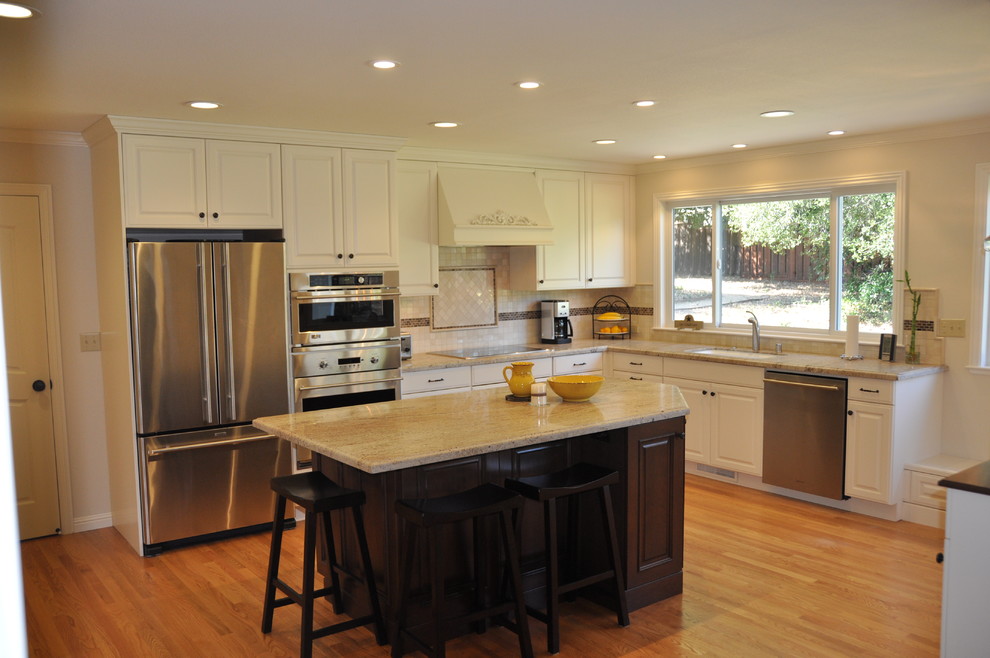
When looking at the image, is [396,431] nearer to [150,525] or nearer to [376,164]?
[150,525]

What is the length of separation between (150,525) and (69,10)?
9.61 ft

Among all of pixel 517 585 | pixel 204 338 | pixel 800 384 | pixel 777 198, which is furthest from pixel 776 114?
pixel 204 338

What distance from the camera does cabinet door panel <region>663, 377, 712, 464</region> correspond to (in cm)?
570

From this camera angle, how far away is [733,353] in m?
5.79

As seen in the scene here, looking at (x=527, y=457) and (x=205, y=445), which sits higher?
(x=527, y=457)

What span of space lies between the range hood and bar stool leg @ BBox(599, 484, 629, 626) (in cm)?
261

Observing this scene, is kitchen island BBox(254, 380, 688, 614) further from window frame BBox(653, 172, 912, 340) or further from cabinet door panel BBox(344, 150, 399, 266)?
window frame BBox(653, 172, 912, 340)

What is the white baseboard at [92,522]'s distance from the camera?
15.9 ft

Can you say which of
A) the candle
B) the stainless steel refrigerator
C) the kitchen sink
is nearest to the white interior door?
the stainless steel refrigerator

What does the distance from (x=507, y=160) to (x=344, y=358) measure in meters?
2.05

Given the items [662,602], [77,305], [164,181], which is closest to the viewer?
[662,602]

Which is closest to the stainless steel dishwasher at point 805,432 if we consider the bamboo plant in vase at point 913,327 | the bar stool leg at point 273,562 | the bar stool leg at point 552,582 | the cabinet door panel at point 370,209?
the bamboo plant in vase at point 913,327

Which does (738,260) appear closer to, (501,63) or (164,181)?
(501,63)

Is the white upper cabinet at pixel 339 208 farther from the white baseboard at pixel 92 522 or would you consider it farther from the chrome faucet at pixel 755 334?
the chrome faucet at pixel 755 334
